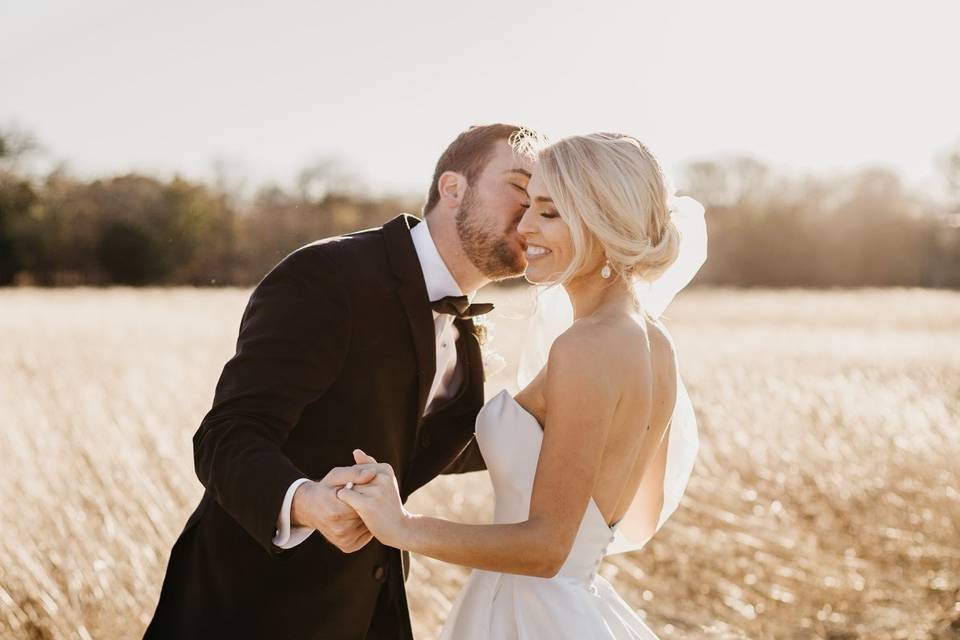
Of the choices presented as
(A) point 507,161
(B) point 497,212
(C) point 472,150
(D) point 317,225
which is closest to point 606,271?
(B) point 497,212

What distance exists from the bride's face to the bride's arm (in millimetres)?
449

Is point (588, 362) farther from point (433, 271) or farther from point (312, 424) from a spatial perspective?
point (433, 271)

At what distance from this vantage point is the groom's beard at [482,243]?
3.73 m

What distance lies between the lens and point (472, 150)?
12.5ft

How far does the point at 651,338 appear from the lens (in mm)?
3160

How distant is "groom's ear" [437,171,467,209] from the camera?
12.4 ft

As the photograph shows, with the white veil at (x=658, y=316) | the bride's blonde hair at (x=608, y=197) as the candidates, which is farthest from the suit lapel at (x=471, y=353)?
the bride's blonde hair at (x=608, y=197)

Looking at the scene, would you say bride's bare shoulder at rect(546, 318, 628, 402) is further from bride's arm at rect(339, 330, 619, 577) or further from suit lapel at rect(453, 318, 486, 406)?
suit lapel at rect(453, 318, 486, 406)

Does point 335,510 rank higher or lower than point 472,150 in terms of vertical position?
lower

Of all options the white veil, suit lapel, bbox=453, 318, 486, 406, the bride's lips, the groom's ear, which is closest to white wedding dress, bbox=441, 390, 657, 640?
the white veil

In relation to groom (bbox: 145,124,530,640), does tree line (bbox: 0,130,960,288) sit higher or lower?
lower

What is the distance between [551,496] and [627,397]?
356 mm

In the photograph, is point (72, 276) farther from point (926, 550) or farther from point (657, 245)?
point (657, 245)

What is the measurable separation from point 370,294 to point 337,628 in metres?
1.08
